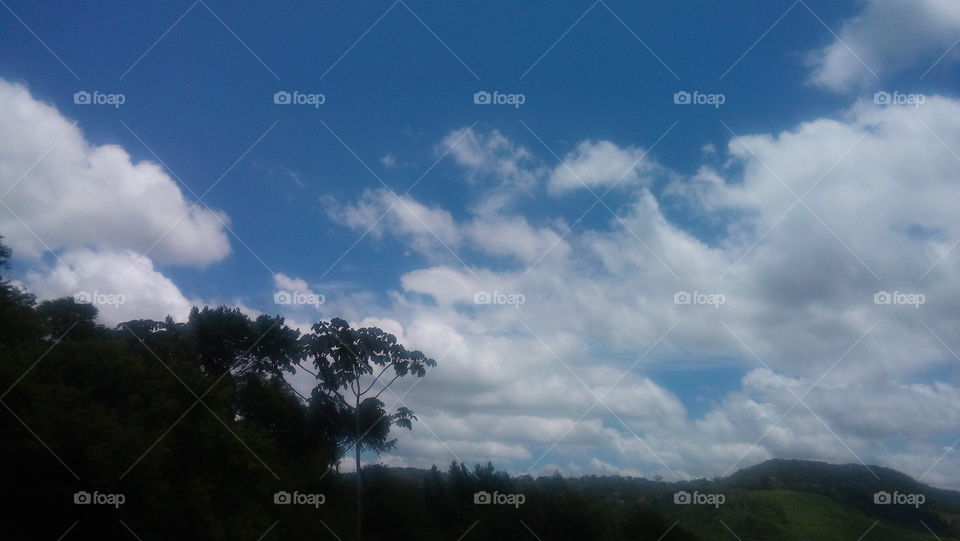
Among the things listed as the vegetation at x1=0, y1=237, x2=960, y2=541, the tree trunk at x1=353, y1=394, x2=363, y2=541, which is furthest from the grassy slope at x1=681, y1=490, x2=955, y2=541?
the tree trunk at x1=353, y1=394, x2=363, y2=541

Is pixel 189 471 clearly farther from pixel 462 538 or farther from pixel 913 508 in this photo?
pixel 913 508

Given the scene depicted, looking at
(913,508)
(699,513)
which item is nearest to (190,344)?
(699,513)

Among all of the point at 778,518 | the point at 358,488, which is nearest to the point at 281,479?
the point at 358,488

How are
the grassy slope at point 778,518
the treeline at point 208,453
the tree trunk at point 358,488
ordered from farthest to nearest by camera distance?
the tree trunk at point 358,488
the grassy slope at point 778,518
the treeline at point 208,453

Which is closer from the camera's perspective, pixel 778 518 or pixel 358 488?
pixel 778 518

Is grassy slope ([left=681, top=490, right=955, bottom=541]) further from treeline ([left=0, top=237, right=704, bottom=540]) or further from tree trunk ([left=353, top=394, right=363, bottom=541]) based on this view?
tree trunk ([left=353, top=394, right=363, bottom=541])

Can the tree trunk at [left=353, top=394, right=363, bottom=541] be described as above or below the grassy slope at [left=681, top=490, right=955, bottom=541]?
above

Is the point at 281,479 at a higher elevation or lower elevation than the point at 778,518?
higher

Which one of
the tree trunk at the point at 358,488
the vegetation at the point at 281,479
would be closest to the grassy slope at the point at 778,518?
the vegetation at the point at 281,479

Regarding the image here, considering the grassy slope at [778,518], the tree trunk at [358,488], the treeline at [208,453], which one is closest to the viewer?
the treeline at [208,453]

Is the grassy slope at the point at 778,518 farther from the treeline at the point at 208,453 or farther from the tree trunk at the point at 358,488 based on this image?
the tree trunk at the point at 358,488

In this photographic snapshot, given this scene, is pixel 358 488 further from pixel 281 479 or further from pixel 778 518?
pixel 778 518

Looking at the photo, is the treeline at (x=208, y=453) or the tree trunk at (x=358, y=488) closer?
the treeline at (x=208, y=453)

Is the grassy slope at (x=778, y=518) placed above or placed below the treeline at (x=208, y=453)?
below
